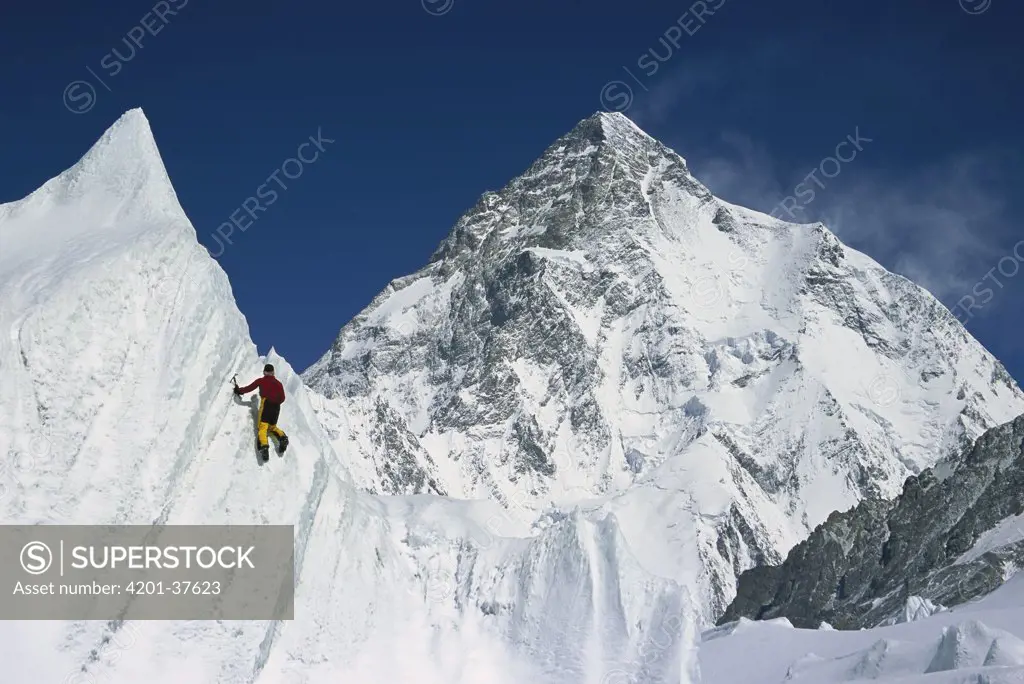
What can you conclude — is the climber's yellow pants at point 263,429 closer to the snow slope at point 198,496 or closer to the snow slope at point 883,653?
the snow slope at point 198,496

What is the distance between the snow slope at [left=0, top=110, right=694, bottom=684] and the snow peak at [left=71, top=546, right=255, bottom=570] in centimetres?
73

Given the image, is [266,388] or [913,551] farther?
[913,551]

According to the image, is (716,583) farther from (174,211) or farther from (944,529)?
(174,211)

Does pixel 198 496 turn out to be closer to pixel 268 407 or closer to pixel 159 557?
pixel 159 557

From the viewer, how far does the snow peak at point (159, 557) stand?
29.6 m

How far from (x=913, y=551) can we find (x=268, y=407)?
13158 cm

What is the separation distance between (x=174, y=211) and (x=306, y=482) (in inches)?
325

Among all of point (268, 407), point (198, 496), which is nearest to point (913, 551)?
point (268, 407)

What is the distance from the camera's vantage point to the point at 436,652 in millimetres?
38750

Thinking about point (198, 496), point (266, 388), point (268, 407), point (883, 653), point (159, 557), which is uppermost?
point (266, 388)

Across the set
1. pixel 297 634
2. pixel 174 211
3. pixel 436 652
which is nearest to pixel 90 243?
pixel 174 211

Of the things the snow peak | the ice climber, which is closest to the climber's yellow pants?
the ice climber

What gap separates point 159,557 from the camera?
30734 millimetres

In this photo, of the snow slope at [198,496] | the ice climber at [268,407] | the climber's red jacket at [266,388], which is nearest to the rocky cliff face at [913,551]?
the snow slope at [198,496]
